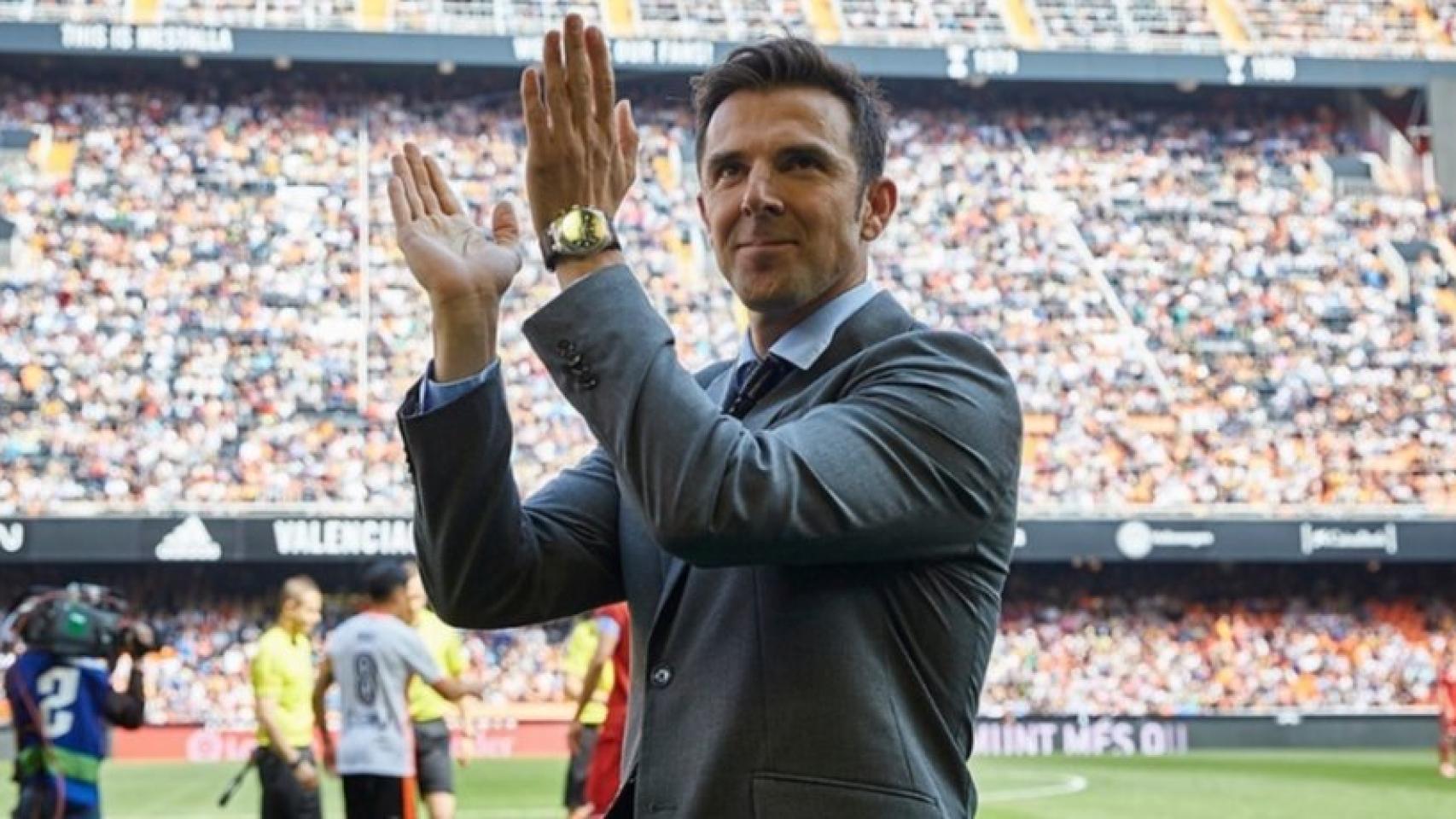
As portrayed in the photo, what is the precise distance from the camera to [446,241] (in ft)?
7.48

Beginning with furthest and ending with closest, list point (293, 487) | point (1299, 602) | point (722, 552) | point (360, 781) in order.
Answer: point (1299, 602)
point (293, 487)
point (360, 781)
point (722, 552)

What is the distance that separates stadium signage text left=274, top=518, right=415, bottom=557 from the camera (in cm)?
2822

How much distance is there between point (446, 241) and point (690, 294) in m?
31.6

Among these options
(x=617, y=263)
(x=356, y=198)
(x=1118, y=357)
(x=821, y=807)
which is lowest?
(x=821, y=807)

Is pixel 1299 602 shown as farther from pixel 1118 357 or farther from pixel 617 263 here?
pixel 617 263

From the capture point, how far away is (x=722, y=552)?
6.68ft

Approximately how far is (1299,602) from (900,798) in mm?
32050

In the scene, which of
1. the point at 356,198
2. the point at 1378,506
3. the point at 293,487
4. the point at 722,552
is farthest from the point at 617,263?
the point at 356,198

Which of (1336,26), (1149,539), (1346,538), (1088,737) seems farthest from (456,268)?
(1336,26)

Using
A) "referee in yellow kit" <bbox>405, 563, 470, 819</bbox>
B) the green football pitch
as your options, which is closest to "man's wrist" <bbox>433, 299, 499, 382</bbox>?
"referee in yellow kit" <bbox>405, 563, 470, 819</bbox>

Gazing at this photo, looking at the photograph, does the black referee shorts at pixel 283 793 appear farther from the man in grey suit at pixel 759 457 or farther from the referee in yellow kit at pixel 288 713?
the man in grey suit at pixel 759 457

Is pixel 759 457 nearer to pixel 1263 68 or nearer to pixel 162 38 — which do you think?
pixel 162 38

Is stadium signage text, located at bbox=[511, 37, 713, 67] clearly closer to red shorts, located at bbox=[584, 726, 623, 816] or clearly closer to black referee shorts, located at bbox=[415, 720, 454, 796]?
black referee shorts, located at bbox=[415, 720, 454, 796]

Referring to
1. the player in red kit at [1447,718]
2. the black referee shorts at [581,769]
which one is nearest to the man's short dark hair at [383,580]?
the black referee shorts at [581,769]
